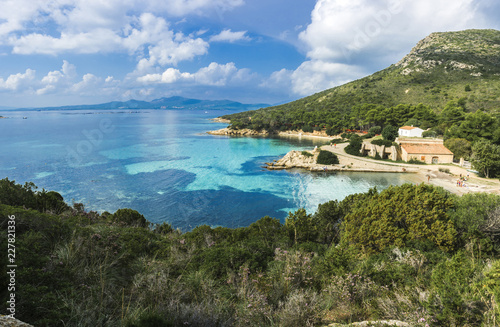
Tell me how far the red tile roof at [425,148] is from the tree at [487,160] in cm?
620

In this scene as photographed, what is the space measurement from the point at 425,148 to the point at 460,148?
13.9 feet

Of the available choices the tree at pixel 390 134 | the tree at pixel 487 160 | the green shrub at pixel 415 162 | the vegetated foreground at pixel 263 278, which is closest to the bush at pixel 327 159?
the green shrub at pixel 415 162

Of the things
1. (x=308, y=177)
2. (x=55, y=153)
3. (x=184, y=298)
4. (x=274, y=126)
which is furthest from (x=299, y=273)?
(x=274, y=126)

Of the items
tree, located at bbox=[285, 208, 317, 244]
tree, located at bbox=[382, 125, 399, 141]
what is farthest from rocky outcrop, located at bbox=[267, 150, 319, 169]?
tree, located at bbox=[285, 208, 317, 244]

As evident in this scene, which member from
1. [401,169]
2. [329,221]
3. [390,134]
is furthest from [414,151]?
[329,221]

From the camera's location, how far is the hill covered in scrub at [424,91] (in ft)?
175

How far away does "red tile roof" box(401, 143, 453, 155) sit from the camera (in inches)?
1304

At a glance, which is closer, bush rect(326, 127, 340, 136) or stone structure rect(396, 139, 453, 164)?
stone structure rect(396, 139, 453, 164)

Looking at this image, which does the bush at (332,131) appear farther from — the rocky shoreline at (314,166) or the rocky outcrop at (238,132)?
the rocky shoreline at (314,166)

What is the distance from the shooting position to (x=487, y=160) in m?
25.2

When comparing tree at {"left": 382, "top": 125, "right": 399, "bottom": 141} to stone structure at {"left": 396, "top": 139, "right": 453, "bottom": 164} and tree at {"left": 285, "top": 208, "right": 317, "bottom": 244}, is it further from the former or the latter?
tree at {"left": 285, "top": 208, "right": 317, "bottom": 244}

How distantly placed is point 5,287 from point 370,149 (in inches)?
1627

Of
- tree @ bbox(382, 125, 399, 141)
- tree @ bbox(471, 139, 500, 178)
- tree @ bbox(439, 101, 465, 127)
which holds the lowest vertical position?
tree @ bbox(471, 139, 500, 178)

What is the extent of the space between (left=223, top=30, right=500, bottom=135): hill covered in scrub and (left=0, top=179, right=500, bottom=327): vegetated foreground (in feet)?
162
